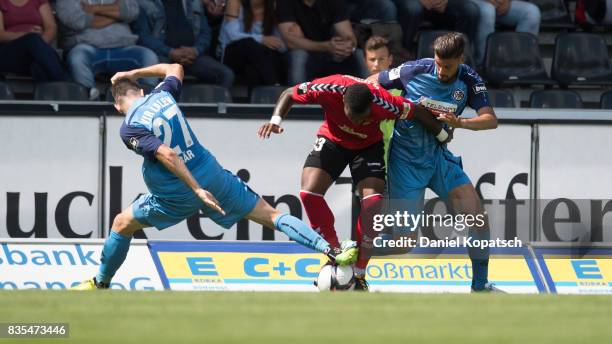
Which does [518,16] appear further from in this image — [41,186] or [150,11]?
[41,186]

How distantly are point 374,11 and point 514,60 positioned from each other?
5.84 ft

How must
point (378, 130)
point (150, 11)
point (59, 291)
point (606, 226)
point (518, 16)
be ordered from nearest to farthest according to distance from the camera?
1. point (59, 291)
2. point (378, 130)
3. point (606, 226)
4. point (150, 11)
5. point (518, 16)

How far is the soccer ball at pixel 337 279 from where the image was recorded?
32.3ft

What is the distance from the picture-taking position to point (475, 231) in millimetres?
10547

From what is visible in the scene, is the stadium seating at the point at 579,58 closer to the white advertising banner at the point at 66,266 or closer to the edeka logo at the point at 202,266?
the edeka logo at the point at 202,266

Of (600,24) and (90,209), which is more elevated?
(600,24)

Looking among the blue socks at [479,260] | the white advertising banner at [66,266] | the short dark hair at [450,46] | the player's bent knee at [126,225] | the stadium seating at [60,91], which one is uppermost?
the short dark hair at [450,46]

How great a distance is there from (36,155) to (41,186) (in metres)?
0.30

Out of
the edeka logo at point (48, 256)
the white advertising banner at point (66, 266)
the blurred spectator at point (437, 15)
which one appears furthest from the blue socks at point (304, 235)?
the blurred spectator at point (437, 15)

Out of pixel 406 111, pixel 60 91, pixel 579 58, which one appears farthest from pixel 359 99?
pixel 579 58

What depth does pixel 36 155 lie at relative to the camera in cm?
1238

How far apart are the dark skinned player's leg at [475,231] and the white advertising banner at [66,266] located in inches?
106

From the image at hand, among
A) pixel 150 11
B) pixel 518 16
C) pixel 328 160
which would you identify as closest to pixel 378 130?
pixel 328 160

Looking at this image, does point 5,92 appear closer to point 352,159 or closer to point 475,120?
point 352,159
